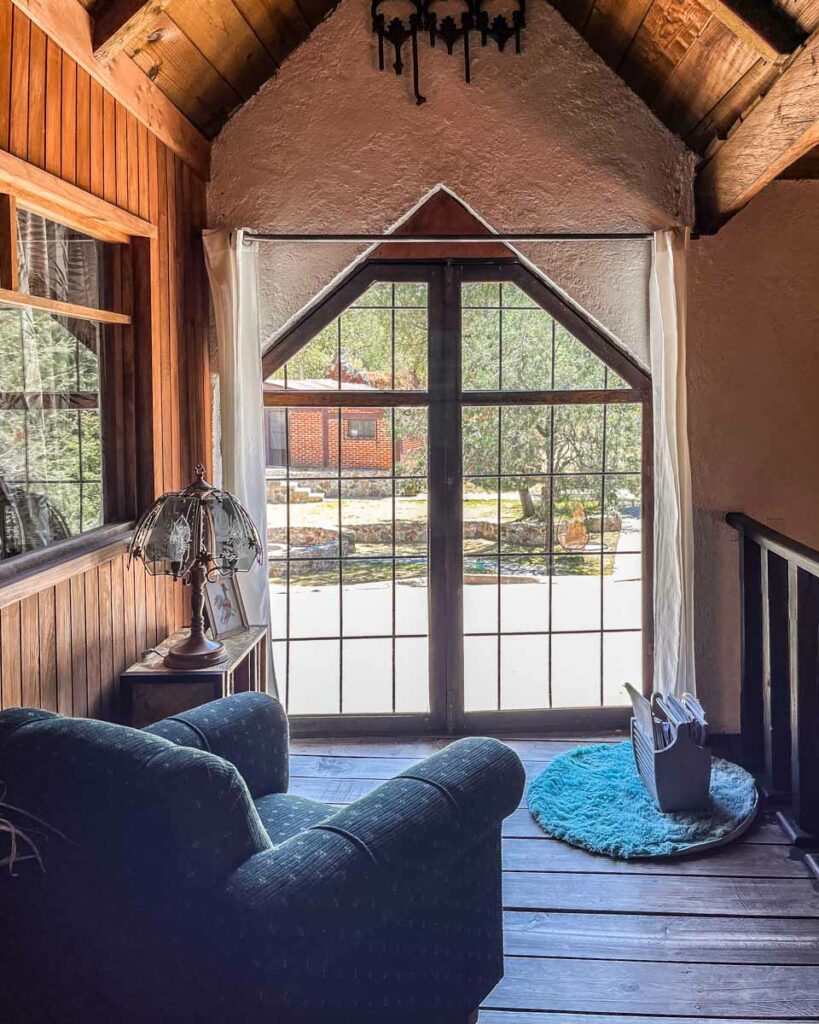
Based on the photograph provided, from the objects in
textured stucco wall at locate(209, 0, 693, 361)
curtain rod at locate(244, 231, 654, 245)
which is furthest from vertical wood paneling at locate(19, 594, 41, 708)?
curtain rod at locate(244, 231, 654, 245)

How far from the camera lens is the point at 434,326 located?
12.8ft

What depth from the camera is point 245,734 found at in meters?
2.28

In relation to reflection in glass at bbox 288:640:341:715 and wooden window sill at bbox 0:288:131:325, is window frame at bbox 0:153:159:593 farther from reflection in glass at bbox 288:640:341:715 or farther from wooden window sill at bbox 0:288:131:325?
reflection in glass at bbox 288:640:341:715

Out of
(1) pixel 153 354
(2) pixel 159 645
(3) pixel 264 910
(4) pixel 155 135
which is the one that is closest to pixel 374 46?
(4) pixel 155 135

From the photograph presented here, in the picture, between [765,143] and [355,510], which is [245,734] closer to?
[355,510]

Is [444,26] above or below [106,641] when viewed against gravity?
above

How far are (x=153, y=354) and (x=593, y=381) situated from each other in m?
1.86

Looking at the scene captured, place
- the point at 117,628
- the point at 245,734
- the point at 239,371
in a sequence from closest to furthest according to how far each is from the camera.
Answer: the point at 245,734 < the point at 117,628 < the point at 239,371

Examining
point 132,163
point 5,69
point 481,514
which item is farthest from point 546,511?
point 5,69

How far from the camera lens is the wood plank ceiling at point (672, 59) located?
260 centimetres

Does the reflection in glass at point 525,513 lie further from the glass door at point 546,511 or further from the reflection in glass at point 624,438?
the reflection in glass at point 624,438

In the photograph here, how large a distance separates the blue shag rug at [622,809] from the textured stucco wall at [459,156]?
1875mm

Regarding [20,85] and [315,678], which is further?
[315,678]

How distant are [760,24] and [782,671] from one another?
2.13m
